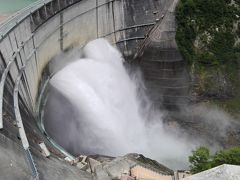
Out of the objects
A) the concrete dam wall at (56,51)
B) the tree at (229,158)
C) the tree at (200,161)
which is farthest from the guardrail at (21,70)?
the tree at (229,158)

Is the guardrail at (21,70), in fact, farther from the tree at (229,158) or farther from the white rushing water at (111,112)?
the tree at (229,158)

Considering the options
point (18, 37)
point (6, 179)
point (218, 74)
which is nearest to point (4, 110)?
point (6, 179)

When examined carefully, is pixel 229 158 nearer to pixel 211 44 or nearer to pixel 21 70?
pixel 21 70

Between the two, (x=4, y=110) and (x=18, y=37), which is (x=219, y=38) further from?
(x=4, y=110)

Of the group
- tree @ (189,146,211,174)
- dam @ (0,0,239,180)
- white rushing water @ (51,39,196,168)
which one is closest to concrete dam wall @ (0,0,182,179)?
dam @ (0,0,239,180)

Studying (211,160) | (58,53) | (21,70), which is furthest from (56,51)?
(211,160)
